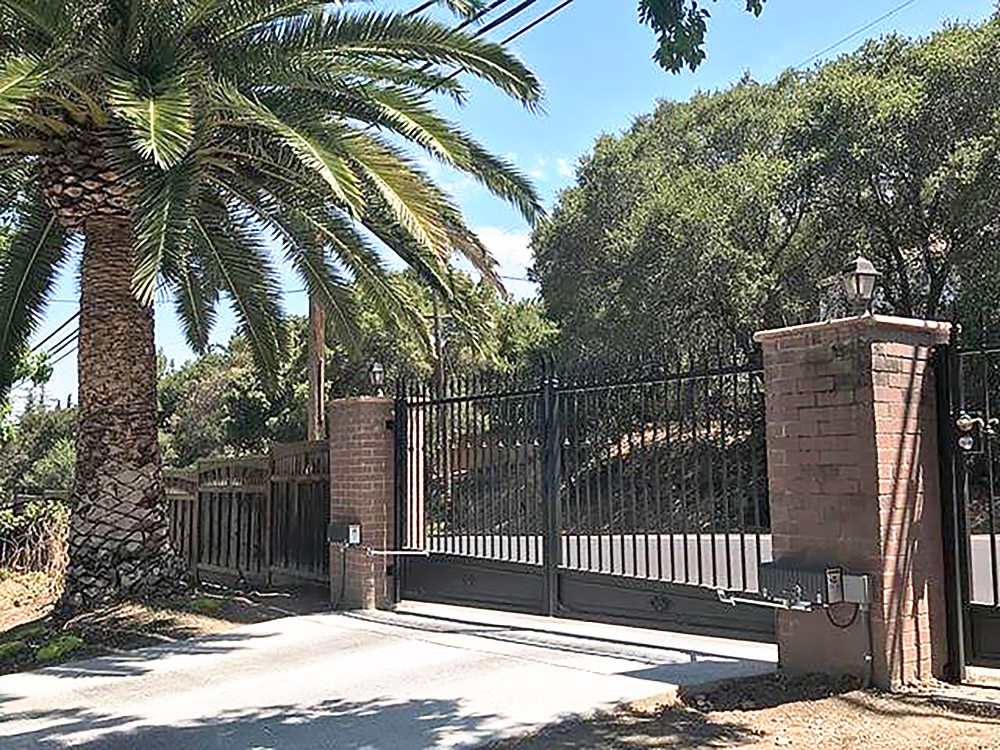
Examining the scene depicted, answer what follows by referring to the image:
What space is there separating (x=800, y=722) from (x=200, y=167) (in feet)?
23.6

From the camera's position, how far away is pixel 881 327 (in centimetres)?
632

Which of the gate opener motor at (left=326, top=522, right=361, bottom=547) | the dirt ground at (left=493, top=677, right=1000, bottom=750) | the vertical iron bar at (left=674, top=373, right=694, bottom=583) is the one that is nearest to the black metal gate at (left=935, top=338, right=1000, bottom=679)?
the dirt ground at (left=493, top=677, right=1000, bottom=750)

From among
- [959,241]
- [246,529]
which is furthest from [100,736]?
[959,241]

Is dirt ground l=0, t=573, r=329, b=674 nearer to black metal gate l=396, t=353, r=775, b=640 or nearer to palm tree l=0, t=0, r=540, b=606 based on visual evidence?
palm tree l=0, t=0, r=540, b=606

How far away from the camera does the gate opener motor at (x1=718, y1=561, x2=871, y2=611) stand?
6160mm

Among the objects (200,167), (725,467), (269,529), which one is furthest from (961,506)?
(269,529)

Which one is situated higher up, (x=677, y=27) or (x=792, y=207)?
(x=792, y=207)

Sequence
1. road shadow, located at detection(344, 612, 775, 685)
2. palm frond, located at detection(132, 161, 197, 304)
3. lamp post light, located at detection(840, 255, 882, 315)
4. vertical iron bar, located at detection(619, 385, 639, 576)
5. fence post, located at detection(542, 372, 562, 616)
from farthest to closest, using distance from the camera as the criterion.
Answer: fence post, located at detection(542, 372, 562, 616), vertical iron bar, located at detection(619, 385, 639, 576), palm frond, located at detection(132, 161, 197, 304), road shadow, located at detection(344, 612, 775, 685), lamp post light, located at detection(840, 255, 882, 315)

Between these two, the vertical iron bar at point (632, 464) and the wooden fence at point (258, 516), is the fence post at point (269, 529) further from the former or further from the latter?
the vertical iron bar at point (632, 464)

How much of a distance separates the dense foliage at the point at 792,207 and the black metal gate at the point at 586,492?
7.96m

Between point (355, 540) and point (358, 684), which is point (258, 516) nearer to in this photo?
point (355, 540)

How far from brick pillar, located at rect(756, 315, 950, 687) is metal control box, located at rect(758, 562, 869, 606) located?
0.09m

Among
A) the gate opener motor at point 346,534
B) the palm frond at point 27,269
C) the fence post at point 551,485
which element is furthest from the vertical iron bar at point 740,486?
the palm frond at point 27,269

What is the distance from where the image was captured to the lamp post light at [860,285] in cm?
642
